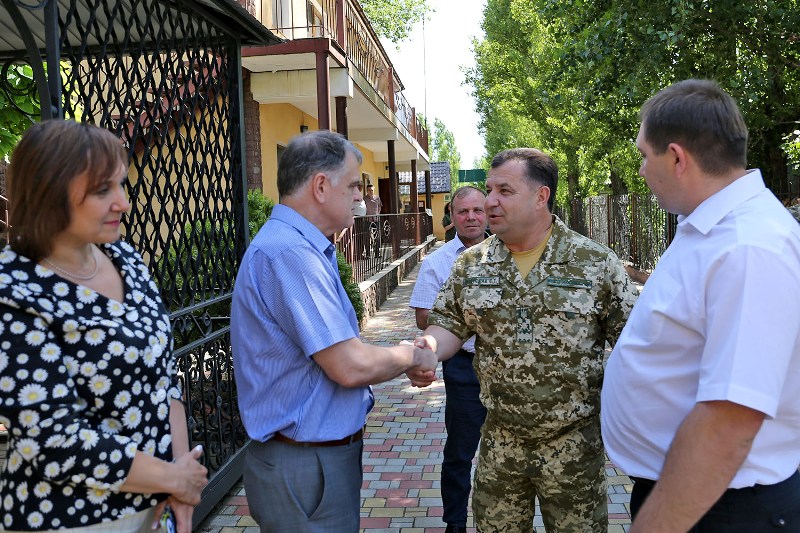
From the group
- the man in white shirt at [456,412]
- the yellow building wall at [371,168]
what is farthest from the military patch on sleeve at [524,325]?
the yellow building wall at [371,168]

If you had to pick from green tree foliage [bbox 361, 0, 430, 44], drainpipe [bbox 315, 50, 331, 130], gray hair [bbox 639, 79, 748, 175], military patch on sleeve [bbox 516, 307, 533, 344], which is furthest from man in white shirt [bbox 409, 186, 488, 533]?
green tree foliage [bbox 361, 0, 430, 44]

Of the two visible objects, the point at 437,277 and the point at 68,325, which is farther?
the point at 437,277

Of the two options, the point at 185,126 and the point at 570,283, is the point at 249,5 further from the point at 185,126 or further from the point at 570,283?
the point at 570,283

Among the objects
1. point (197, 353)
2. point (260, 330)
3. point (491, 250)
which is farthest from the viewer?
point (197, 353)

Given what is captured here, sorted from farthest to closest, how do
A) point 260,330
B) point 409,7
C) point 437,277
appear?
point 409,7 → point 437,277 → point 260,330

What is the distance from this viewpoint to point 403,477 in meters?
4.92

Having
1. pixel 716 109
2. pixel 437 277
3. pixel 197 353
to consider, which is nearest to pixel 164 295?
pixel 197 353

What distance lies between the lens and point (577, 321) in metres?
2.67

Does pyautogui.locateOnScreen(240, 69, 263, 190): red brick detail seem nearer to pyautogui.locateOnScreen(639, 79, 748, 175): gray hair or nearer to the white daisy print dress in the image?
the white daisy print dress

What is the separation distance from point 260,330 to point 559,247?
4.09 feet

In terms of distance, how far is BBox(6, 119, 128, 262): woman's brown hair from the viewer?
171 centimetres

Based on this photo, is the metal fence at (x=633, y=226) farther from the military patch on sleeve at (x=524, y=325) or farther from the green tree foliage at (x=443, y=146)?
the green tree foliage at (x=443, y=146)

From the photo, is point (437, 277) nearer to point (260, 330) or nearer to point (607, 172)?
point (260, 330)

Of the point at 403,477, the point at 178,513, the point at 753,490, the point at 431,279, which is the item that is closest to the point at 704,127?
the point at 753,490
